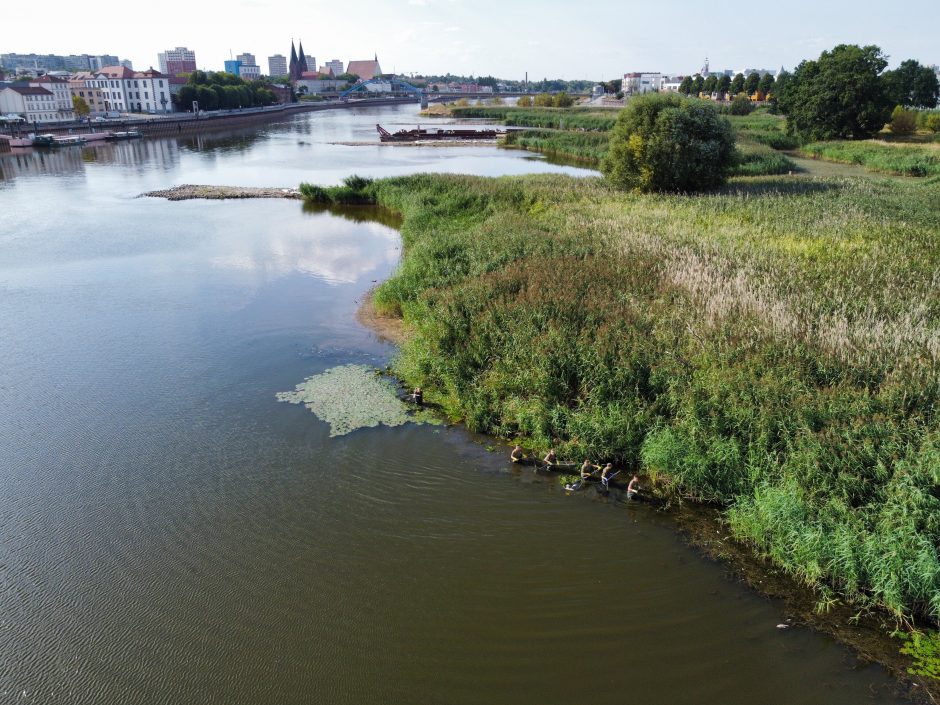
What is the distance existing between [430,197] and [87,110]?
95.3 metres

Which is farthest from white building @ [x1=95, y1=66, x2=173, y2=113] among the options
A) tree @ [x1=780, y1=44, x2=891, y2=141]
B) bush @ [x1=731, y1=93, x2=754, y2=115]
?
tree @ [x1=780, y1=44, x2=891, y2=141]

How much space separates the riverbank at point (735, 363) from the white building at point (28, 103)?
95.7 metres

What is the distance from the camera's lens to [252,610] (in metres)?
8.55

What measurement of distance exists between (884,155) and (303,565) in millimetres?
53499

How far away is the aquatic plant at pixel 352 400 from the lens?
13.5 metres

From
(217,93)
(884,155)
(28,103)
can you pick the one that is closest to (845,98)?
(884,155)

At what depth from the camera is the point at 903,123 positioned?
2218 inches

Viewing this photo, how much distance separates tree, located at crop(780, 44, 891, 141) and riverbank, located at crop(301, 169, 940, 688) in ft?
133

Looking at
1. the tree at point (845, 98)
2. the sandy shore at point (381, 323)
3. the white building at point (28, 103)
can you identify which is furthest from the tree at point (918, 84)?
the white building at point (28, 103)

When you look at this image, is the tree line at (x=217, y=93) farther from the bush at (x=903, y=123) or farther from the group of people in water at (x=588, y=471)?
the group of people in water at (x=588, y=471)

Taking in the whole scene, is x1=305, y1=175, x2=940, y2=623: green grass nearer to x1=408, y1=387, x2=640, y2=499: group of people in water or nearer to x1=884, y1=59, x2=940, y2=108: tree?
x1=408, y1=387, x2=640, y2=499: group of people in water

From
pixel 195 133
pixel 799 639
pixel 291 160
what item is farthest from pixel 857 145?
→ pixel 195 133

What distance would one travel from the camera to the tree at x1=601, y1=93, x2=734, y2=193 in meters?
30.7

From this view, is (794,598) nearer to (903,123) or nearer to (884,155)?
(884,155)
